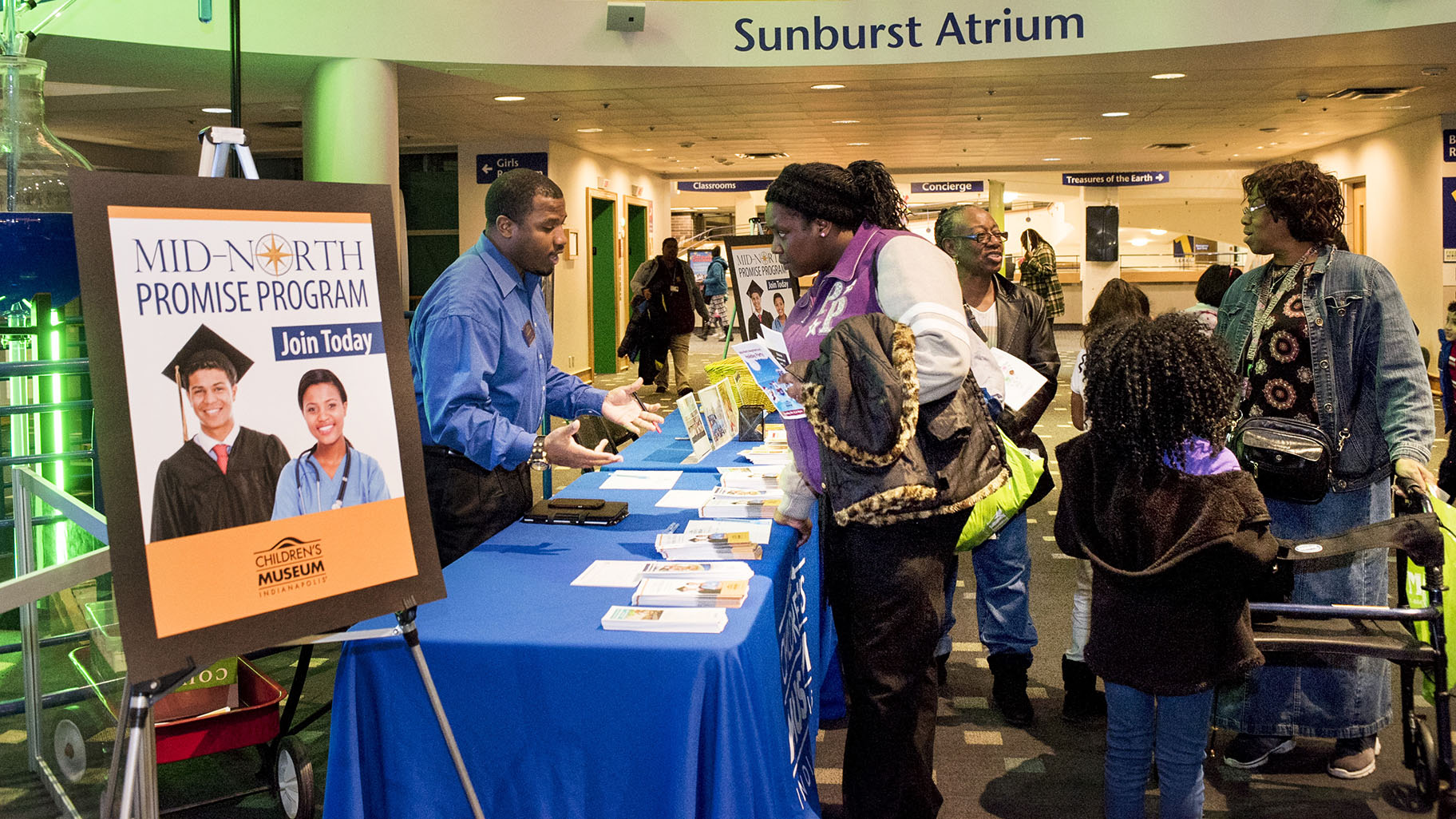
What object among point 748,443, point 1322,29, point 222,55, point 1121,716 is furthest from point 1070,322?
point 1121,716

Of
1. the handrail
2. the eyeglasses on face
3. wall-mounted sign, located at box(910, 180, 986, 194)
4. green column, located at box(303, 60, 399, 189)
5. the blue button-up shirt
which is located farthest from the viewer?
wall-mounted sign, located at box(910, 180, 986, 194)

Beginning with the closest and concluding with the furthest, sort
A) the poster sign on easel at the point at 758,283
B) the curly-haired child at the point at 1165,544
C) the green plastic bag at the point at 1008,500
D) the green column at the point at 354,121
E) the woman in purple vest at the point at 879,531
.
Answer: the woman in purple vest at the point at 879,531, the curly-haired child at the point at 1165,544, the green plastic bag at the point at 1008,500, the poster sign on easel at the point at 758,283, the green column at the point at 354,121

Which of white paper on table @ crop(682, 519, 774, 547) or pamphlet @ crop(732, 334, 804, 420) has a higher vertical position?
pamphlet @ crop(732, 334, 804, 420)

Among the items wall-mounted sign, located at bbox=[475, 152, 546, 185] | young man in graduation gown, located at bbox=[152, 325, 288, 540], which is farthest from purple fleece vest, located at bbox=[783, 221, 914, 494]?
wall-mounted sign, located at bbox=[475, 152, 546, 185]

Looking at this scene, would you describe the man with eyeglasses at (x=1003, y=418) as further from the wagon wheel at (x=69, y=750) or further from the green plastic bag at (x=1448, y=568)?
the wagon wheel at (x=69, y=750)

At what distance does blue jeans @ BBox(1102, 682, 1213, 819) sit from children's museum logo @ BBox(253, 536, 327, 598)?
168 centimetres

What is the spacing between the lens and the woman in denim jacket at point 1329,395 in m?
2.78

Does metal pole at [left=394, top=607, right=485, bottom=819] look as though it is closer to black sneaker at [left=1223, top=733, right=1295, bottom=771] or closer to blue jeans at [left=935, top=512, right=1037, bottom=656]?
blue jeans at [left=935, top=512, right=1037, bottom=656]

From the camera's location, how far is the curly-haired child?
7.47 ft

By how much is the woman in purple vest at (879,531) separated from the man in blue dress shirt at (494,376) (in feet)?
2.20

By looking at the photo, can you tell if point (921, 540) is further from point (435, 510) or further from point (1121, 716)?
point (435, 510)

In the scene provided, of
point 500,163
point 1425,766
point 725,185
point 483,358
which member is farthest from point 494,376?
point 725,185

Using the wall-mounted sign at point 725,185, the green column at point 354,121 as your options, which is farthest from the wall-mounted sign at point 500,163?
the wall-mounted sign at point 725,185

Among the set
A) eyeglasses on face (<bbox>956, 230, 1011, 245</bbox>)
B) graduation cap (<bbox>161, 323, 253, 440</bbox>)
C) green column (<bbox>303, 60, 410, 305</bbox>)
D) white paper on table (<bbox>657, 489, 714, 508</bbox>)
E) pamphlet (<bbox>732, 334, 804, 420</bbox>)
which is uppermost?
green column (<bbox>303, 60, 410, 305</bbox>)
